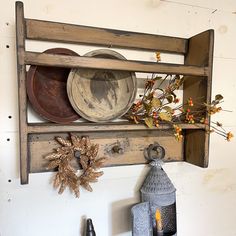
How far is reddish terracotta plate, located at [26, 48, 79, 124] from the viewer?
763mm

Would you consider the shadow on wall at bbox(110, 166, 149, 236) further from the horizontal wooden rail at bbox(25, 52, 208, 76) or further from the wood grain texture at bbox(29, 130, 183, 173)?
the horizontal wooden rail at bbox(25, 52, 208, 76)

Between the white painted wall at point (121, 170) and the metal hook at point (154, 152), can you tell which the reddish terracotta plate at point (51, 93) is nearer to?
the white painted wall at point (121, 170)

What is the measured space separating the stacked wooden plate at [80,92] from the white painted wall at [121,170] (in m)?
0.10

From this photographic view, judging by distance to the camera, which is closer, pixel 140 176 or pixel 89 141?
pixel 89 141

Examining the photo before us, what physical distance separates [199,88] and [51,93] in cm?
58

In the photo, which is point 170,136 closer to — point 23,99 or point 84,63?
point 84,63

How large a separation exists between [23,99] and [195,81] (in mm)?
667

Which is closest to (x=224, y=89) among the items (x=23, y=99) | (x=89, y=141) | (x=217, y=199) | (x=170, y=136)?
(x=170, y=136)

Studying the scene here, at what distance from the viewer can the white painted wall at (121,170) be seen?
0.80m

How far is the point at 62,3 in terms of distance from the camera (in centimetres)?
85

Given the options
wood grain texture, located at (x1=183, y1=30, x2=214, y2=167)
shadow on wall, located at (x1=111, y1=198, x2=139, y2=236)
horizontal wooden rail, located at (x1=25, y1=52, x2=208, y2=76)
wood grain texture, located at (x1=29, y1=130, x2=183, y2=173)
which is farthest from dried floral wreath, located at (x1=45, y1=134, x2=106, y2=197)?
wood grain texture, located at (x1=183, y1=30, x2=214, y2=167)

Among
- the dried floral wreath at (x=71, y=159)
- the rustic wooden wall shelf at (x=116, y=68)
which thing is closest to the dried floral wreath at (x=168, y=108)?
the rustic wooden wall shelf at (x=116, y=68)

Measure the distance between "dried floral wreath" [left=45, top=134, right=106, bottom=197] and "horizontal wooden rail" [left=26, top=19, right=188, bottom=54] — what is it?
0.37 m

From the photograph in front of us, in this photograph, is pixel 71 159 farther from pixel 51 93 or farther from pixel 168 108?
pixel 168 108
